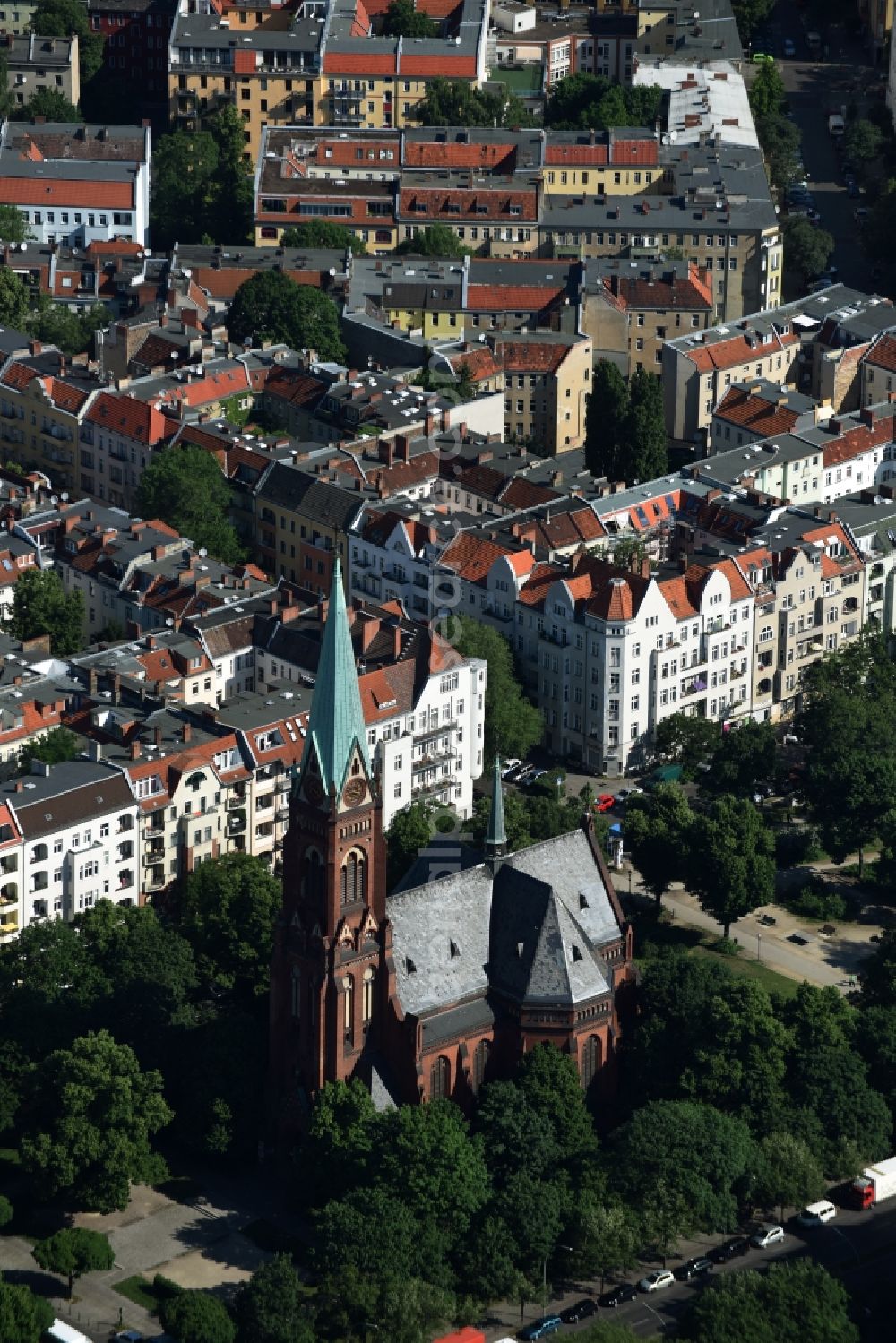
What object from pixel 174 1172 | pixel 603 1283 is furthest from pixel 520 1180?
pixel 174 1172

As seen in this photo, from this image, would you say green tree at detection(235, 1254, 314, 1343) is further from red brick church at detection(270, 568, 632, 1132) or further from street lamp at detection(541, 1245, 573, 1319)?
red brick church at detection(270, 568, 632, 1132)

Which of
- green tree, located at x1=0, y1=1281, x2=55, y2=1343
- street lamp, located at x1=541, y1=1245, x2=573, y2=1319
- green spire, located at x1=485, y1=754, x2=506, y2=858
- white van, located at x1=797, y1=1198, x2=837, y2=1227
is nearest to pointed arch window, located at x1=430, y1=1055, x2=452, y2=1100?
street lamp, located at x1=541, y1=1245, x2=573, y2=1319

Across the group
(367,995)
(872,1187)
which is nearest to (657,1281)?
(872,1187)

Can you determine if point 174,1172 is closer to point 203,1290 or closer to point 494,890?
point 203,1290

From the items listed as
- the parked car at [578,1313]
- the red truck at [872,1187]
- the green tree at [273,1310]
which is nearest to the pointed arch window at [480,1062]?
the parked car at [578,1313]

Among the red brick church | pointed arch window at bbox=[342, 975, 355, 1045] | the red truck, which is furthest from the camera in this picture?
the red truck

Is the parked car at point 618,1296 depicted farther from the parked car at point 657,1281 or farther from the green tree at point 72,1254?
the green tree at point 72,1254
